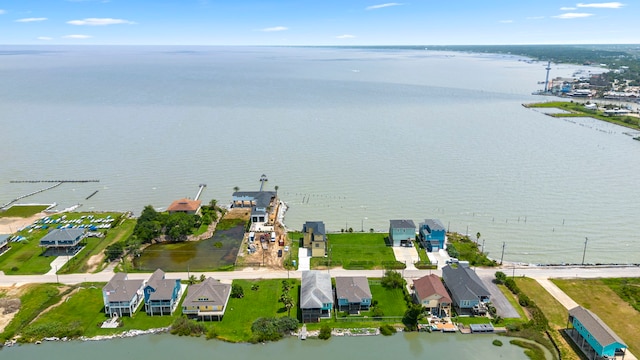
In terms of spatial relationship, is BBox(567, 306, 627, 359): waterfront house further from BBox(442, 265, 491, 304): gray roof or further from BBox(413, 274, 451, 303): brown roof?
BBox(413, 274, 451, 303): brown roof

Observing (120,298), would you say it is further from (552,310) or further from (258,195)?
(552,310)

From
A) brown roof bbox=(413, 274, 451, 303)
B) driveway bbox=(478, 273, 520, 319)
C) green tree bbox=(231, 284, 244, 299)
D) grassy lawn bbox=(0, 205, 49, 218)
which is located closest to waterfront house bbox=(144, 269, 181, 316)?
green tree bbox=(231, 284, 244, 299)

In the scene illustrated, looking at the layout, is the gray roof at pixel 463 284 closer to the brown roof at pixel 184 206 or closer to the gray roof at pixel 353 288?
the gray roof at pixel 353 288

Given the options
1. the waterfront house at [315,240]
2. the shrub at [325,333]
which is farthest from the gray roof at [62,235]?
the shrub at [325,333]

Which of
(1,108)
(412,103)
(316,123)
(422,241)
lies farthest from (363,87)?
(422,241)

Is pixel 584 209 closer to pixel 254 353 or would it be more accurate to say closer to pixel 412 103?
pixel 254 353

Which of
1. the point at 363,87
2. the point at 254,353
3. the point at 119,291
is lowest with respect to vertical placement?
the point at 254,353

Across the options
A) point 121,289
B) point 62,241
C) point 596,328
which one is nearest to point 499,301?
point 596,328
